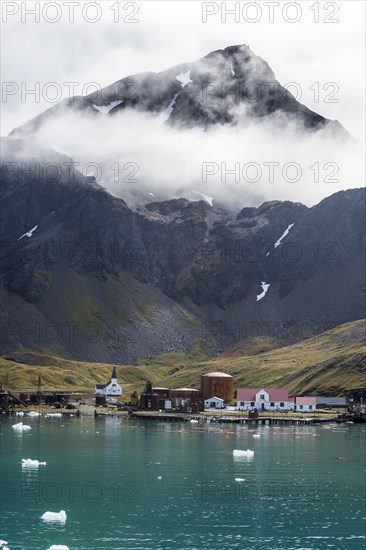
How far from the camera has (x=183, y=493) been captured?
273 feet

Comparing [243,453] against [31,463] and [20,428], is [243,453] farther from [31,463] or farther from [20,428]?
[20,428]

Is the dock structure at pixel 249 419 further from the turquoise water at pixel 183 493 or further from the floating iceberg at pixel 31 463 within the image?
the floating iceberg at pixel 31 463

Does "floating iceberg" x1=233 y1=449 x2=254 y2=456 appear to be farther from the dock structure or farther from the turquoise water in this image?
the dock structure

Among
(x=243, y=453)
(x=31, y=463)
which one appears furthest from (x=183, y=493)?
(x=243, y=453)

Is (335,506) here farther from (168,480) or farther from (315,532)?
(168,480)

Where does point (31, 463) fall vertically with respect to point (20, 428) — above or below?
below

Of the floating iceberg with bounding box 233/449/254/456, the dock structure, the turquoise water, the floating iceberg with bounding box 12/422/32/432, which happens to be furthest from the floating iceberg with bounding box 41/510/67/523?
the dock structure

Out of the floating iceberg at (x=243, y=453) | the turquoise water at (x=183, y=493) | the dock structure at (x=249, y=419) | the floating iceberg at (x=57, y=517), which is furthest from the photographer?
the dock structure at (x=249, y=419)

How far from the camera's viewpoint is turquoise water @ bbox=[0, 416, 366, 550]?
66.1 m

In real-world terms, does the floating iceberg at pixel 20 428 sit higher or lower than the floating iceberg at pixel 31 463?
higher

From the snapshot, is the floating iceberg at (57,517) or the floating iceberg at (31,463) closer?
the floating iceberg at (57,517)

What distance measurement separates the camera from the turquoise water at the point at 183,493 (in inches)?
2601

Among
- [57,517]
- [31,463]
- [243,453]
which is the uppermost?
[243,453]

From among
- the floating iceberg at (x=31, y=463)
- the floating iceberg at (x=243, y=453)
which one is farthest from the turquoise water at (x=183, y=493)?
the floating iceberg at (x=31, y=463)
